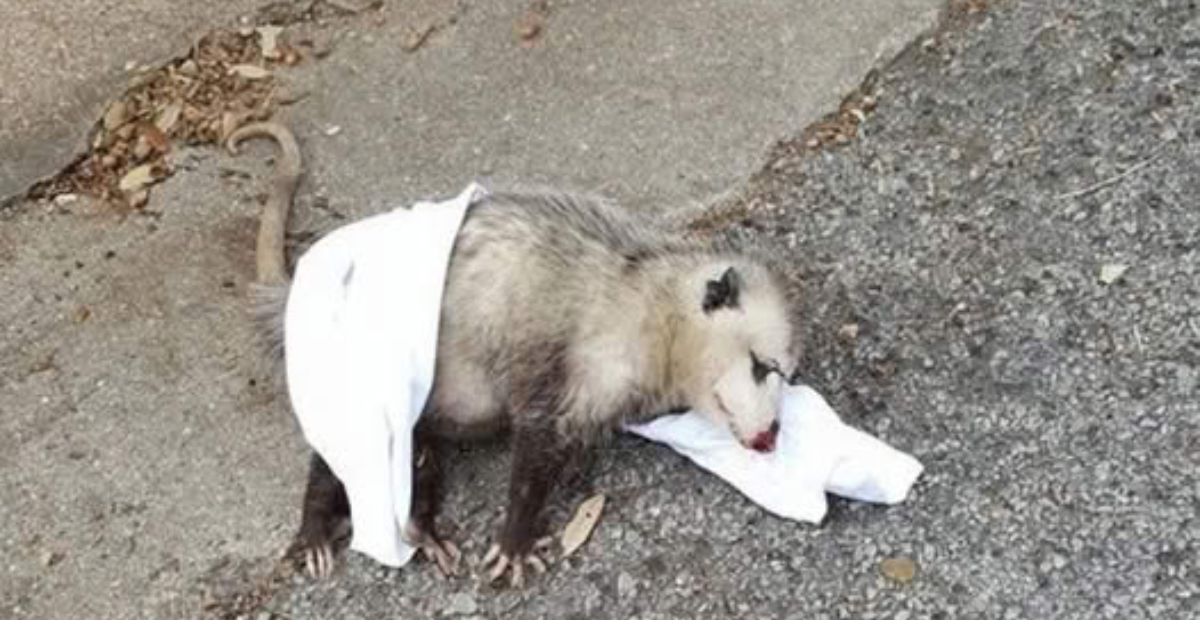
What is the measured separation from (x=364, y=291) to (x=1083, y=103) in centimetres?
142

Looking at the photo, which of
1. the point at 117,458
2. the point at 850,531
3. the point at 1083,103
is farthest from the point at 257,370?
the point at 1083,103

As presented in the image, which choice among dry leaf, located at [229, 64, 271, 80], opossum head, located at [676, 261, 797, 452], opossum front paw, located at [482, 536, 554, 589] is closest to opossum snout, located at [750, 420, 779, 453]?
opossum head, located at [676, 261, 797, 452]

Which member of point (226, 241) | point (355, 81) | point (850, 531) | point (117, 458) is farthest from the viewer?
point (355, 81)

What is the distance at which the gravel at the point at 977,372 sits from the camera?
246cm

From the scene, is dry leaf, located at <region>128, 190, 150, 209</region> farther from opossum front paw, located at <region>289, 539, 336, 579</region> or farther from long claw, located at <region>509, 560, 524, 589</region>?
long claw, located at <region>509, 560, 524, 589</region>

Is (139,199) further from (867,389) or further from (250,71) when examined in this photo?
(867,389)

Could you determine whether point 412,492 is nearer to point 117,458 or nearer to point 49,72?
point 117,458

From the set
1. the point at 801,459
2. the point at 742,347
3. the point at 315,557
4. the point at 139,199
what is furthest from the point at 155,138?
the point at 801,459

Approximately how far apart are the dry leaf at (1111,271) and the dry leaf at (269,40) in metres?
1.67

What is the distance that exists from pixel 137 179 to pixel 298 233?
0.36 m

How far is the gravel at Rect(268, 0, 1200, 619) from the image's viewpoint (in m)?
2.46

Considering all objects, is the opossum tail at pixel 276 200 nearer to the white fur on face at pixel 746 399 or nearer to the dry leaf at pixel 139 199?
the dry leaf at pixel 139 199

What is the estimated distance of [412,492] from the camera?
103 inches

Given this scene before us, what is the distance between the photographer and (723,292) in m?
2.54
